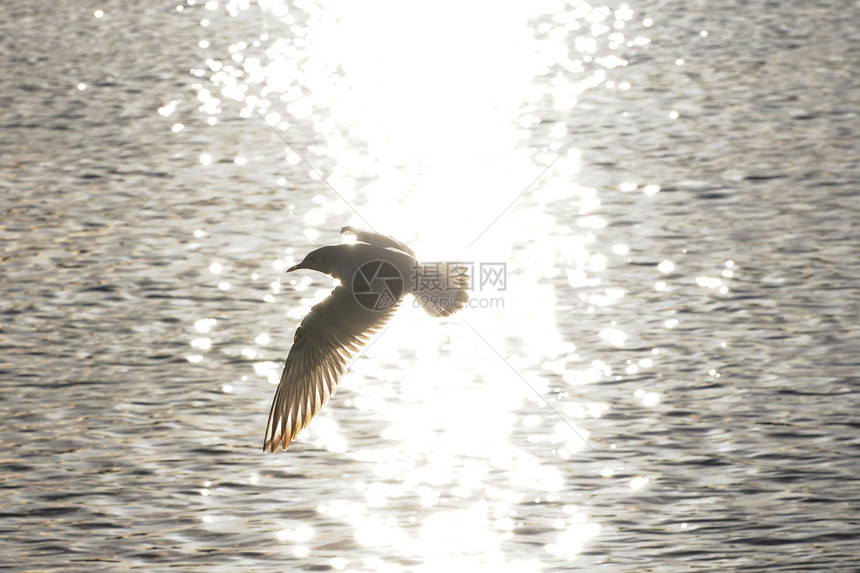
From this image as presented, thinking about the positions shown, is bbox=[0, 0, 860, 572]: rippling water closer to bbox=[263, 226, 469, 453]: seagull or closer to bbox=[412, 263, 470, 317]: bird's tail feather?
bbox=[263, 226, 469, 453]: seagull

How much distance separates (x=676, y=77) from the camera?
28703 mm

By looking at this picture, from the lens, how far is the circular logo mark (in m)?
9.09

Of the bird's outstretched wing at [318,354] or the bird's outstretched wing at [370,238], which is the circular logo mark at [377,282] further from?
the bird's outstretched wing at [370,238]

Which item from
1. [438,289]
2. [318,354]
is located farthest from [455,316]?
[438,289]

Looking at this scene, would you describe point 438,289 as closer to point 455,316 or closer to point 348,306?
point 348,306

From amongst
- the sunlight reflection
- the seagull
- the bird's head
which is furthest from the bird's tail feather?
the sunlight reflection

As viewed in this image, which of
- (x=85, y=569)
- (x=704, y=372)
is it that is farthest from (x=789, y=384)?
(x=85, y=569)

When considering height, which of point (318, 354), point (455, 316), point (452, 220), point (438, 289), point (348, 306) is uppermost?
point (438, 289)

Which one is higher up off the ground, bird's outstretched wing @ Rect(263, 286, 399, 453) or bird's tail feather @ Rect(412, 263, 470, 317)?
bird's tail feather @ Rect(412, 263, 470, 317)

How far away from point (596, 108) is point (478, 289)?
10.0m

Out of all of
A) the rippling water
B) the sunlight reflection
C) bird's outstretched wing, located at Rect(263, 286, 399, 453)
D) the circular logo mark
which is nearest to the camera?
the circular logo mark

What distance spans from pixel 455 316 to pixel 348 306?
7758 millimetres

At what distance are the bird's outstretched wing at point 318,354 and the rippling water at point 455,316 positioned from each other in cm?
231

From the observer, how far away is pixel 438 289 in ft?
30.1
